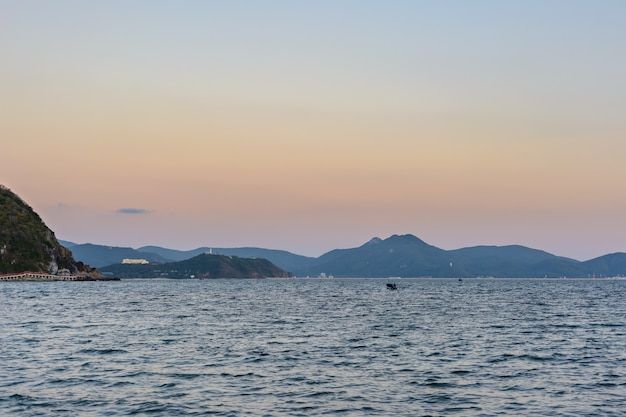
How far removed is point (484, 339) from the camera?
65.6 m

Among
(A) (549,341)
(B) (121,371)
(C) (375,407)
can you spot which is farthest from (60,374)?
(A) (549,341)

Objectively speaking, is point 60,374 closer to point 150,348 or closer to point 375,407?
point 150,348

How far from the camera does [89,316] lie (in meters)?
92.9

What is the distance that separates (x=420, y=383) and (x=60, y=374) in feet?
78.7

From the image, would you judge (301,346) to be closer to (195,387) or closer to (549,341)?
(195,387)

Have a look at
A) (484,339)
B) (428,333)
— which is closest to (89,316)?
(428,333)

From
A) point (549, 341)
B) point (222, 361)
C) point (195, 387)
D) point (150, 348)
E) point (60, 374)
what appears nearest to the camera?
point (195, 387)

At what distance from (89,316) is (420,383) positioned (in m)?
65.5

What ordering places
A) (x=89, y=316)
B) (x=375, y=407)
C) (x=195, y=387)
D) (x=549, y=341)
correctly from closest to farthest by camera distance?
1. (x=375, y=407)
2. (x=195, y=387)
3. (x=549, y=341)
4. (x=89, y=316)

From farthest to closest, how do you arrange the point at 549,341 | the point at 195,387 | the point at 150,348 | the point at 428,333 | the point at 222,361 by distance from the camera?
the point at 428,333 < the point at 549,341 < the point at 150,348 < the point at 222,361 < the point at 195,387

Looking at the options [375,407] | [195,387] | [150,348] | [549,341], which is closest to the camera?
[375,407]

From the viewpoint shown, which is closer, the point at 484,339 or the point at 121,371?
the point at 121,371

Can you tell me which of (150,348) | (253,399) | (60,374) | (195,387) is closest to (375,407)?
(253,399)

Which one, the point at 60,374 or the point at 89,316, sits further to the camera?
the point at 89,316
